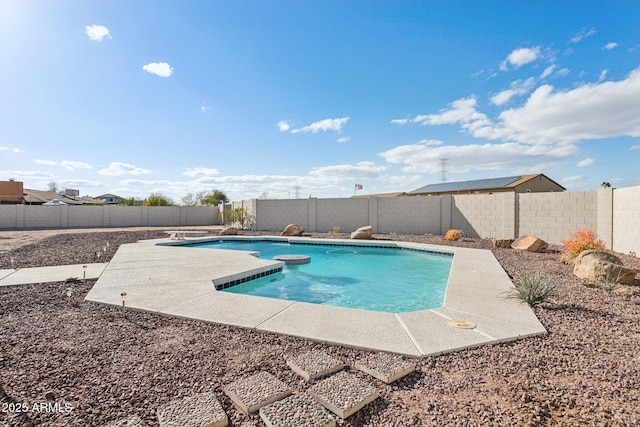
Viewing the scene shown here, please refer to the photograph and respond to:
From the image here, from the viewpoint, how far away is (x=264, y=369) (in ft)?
7.73

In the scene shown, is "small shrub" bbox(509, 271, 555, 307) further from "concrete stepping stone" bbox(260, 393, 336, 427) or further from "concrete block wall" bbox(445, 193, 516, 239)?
"concrete block wall" bbox(445, 193, 516, 239)

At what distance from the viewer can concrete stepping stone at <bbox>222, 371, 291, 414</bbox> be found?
1.87 metres

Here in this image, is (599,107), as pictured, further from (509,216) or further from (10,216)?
(10,216)

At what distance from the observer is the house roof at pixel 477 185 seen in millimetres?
27933

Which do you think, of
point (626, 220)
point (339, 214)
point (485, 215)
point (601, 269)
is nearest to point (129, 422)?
point (601, 269)

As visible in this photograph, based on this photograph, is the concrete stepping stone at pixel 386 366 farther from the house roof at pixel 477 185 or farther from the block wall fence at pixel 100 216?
the house roof at pixel 477 185

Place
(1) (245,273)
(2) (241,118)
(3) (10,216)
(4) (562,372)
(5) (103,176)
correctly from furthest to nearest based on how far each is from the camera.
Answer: (5) (103,176), (3) (10,216), (2) (241,118), (1) (245,273), (4) (562,372)

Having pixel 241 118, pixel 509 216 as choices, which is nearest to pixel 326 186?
pixel 241 118

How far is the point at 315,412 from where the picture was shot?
1.80 m

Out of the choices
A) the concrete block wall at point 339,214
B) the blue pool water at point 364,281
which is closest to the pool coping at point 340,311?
the blue pool water at point 364,281

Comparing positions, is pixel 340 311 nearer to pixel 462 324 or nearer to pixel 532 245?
pixel 462 324

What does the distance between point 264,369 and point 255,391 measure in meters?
0.37

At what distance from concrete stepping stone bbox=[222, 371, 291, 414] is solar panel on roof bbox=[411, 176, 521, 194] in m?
31.0

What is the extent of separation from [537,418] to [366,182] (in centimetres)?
2628
